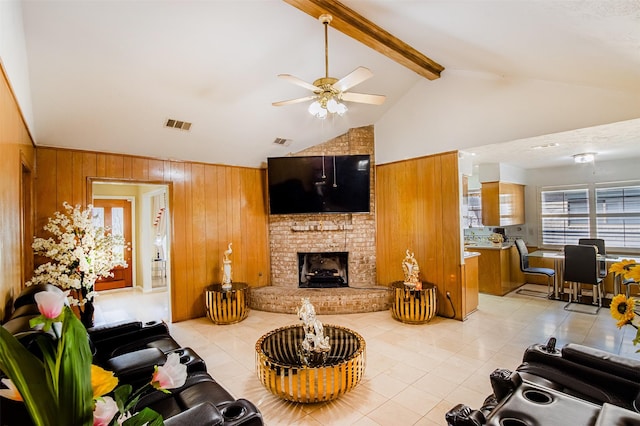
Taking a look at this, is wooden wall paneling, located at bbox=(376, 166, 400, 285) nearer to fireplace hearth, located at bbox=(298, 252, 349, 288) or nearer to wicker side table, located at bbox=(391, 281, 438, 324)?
fireplace hearth, located at bbox=(298, 252, 349, 288)

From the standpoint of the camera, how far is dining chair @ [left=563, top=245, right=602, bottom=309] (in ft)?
16.1

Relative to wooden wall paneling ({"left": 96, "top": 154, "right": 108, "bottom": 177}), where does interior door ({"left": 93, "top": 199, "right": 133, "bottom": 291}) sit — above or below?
below

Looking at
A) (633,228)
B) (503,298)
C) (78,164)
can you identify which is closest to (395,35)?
(78,164)

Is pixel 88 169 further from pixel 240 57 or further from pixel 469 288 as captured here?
pixel 469 288

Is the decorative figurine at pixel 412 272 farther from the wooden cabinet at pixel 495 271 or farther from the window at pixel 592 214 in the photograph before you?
the window at pixel 592 214

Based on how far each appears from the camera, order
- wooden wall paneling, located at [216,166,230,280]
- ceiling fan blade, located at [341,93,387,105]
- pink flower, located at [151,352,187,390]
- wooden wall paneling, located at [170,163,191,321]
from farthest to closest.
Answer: wooden wall paneling, located at [216,166,230,280]
wooden wall paneling, located at [170,163,191,321]
ceiling fan blade, located at [341,93,387,105]
pink flower, located at [151,352,187,390]

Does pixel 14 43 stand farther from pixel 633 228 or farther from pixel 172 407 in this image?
pixel 633 228

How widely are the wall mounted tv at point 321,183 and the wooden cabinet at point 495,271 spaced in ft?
9.09

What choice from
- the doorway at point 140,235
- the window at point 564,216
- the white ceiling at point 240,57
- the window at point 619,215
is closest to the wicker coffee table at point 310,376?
the white ceiling at point 240,57

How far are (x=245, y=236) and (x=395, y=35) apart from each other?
12.6 ft

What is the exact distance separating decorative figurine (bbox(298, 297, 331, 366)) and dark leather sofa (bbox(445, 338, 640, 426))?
1315mm

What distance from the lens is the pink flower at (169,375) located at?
73 centimetres

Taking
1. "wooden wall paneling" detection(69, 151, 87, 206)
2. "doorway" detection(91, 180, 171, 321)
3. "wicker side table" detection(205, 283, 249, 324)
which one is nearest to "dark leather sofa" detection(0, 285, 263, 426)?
"wicker side table" detection(205, 283, 249, 324)

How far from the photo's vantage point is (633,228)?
6012mm
